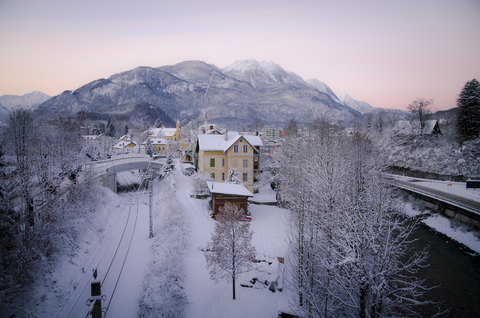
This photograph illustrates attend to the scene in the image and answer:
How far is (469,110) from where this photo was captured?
3928cm

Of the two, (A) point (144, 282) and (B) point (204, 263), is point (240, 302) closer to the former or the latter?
(B) point (204, 263)

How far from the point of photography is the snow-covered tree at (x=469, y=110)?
3859 cm

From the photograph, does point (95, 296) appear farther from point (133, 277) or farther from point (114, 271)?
point (114, 271)

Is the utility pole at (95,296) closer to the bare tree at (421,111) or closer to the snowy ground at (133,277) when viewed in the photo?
the snowy ground at (133,277)

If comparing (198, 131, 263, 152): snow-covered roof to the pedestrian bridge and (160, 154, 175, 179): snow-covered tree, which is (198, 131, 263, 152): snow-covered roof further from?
(160, 154, 175, 179): snow-covered tree

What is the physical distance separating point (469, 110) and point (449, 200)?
23.2m

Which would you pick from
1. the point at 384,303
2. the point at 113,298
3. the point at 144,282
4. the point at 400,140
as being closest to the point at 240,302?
the point at 144,282

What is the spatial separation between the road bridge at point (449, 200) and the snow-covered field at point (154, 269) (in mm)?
1191

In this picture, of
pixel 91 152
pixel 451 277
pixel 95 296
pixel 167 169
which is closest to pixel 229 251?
pixel 95 296

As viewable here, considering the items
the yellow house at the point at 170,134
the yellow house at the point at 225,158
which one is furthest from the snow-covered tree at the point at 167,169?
the yellow house at the point at 170,134

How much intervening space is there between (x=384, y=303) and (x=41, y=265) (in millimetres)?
19389

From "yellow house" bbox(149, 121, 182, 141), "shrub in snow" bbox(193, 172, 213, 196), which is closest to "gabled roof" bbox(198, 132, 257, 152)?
"shrub in snow" bbox(193, 172, 213, 196)

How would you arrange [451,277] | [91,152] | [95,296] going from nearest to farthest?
[95,296] < [451,277] < [91,152]

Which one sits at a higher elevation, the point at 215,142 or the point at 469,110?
the point at 469,110
